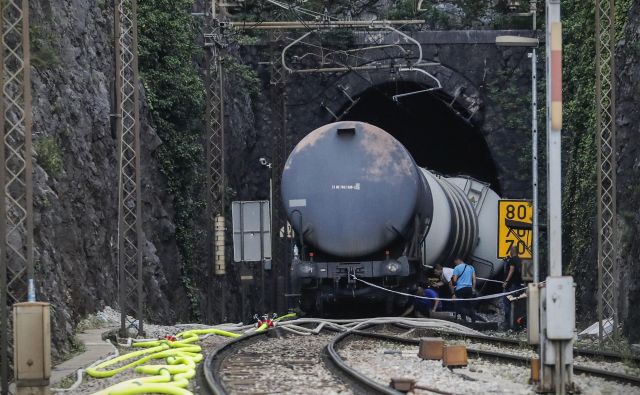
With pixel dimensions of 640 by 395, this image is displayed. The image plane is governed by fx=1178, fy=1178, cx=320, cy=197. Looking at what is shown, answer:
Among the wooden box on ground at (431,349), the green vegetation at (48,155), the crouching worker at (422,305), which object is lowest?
the crouching worker at (422,305)

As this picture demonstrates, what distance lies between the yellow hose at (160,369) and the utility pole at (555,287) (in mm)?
3442

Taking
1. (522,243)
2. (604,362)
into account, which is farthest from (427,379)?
(522,243)

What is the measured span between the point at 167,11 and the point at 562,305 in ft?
68.4

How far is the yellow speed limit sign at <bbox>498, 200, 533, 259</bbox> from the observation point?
22.9 metres

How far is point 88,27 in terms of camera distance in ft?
77.7

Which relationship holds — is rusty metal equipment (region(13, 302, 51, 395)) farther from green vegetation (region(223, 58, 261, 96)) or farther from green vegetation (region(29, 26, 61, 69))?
green vegetation (region(223, 58, 261, 96))

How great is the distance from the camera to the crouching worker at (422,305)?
23.3 m

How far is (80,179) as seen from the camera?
21.6 meters

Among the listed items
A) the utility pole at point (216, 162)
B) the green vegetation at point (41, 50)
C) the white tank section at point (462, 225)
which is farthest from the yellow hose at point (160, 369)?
the utility pole at point (216, 162)

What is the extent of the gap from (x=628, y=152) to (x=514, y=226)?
2.63 meters

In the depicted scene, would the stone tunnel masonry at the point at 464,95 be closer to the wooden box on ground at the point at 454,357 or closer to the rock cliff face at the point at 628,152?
the rock cliff face at the point at 628,152

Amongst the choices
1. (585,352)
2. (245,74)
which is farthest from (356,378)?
(245,74)

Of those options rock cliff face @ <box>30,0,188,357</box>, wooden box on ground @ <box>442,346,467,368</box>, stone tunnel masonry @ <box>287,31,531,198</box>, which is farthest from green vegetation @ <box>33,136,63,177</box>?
stone tunnel masonry @ <box>287,31,531,198</box>

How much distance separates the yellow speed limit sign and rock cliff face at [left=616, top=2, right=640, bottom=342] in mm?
1799
